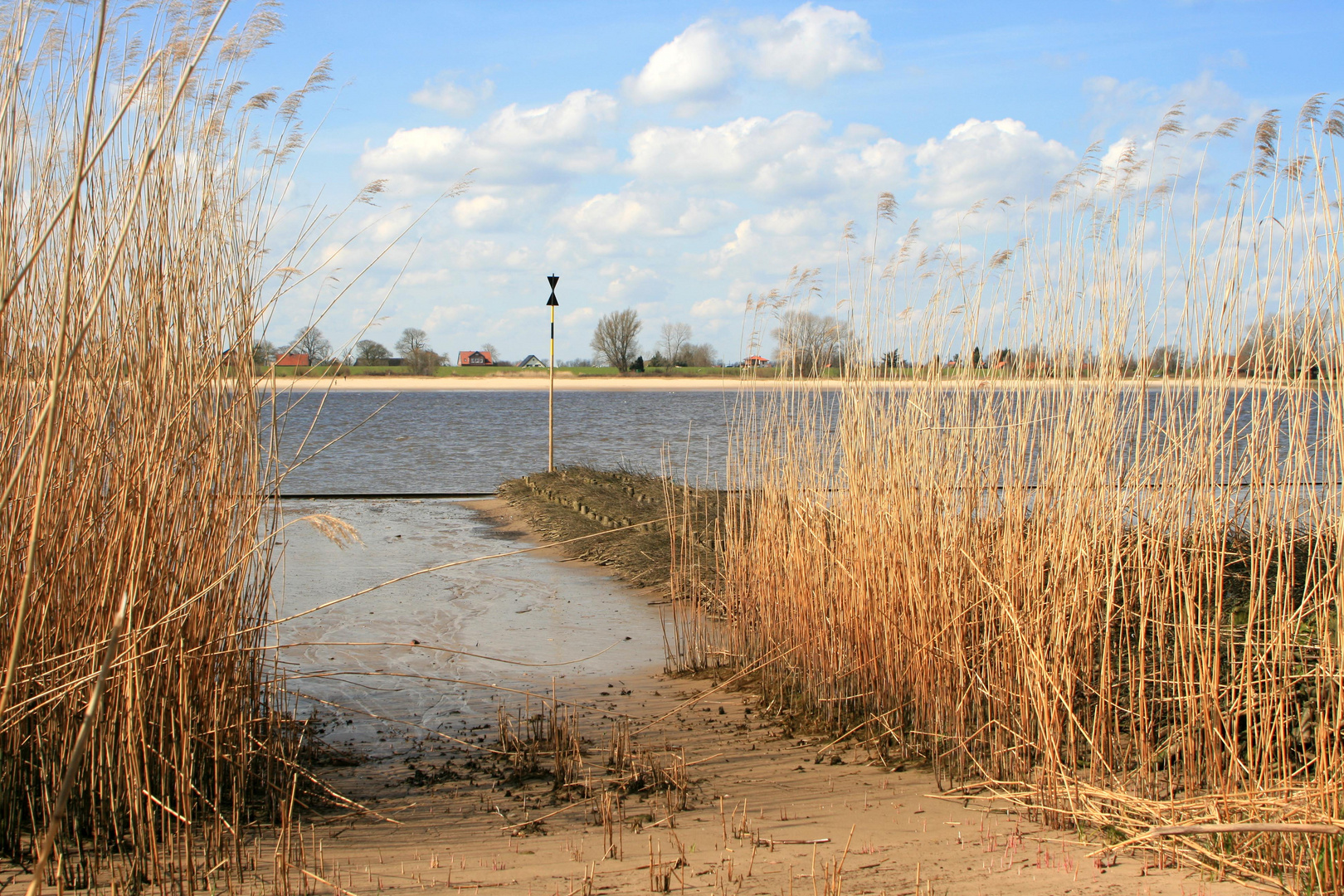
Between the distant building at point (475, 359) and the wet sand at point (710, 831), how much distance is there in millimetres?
76015

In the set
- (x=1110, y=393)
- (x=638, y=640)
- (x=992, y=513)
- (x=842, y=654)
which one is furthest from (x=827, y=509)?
(x=638, y=640)

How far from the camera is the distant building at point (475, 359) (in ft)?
258

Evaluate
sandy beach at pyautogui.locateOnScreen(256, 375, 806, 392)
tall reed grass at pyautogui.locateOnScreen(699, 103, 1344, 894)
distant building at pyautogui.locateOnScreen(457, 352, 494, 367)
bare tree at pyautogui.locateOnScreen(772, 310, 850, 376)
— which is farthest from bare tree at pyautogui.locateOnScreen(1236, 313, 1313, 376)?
distant building at pyautogui.locateOnScreen(457, 352, 494, 367)

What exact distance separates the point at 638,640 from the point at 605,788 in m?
2.73

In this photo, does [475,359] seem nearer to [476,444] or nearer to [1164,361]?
[476,444]

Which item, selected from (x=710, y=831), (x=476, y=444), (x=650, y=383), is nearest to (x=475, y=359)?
(x=650, y=383)

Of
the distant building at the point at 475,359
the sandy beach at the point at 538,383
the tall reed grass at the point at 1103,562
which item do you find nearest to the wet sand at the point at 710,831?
the tall reed grass at the point at 1103,562

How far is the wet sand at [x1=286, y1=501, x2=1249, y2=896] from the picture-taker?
260 centimetres

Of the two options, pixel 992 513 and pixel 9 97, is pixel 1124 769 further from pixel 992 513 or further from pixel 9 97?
pixel 9 97

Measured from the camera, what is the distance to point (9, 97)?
2424mm

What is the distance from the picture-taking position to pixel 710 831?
3.06m

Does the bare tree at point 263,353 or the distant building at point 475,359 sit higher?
the distant building at point 475,359

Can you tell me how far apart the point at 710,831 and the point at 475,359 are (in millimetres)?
78655

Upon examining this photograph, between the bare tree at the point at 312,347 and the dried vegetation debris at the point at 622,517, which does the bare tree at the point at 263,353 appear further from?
the dried vegetation debris at the point at 622,517
